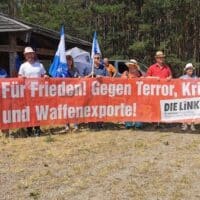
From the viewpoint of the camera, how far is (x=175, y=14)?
163 ft

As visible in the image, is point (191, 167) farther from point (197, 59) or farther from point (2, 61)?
point (197, 59)

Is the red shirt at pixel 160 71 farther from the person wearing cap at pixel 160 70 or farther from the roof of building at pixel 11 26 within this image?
the roof of building at pixel 11 26

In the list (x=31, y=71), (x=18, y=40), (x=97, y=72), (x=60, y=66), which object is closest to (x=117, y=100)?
(x=97, y=72)

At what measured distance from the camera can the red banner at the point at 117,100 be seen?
1270cm

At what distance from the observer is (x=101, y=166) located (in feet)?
30.0

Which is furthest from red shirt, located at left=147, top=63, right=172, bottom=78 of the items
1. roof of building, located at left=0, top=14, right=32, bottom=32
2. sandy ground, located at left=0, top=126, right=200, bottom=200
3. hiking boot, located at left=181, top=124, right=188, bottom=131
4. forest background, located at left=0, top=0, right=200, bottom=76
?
forest background, located at left=0, top=0, right=200, bottom=76

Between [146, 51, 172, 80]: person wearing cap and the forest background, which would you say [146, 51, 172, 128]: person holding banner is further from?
the forest background

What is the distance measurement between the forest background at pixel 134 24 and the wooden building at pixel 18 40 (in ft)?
67.2

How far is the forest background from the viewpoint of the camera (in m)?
47.2

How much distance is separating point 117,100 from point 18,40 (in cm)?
1118

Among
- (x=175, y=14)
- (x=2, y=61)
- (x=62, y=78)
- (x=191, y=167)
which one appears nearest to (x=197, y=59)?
(x=175, y=14)

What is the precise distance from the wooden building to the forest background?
67.2 feet

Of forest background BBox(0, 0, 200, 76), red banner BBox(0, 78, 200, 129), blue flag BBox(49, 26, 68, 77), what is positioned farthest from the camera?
forest background BBox(0, 0, 200, 76)

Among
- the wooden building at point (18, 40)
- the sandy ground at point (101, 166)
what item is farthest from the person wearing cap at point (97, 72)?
the wooden building at point (18, 40)
